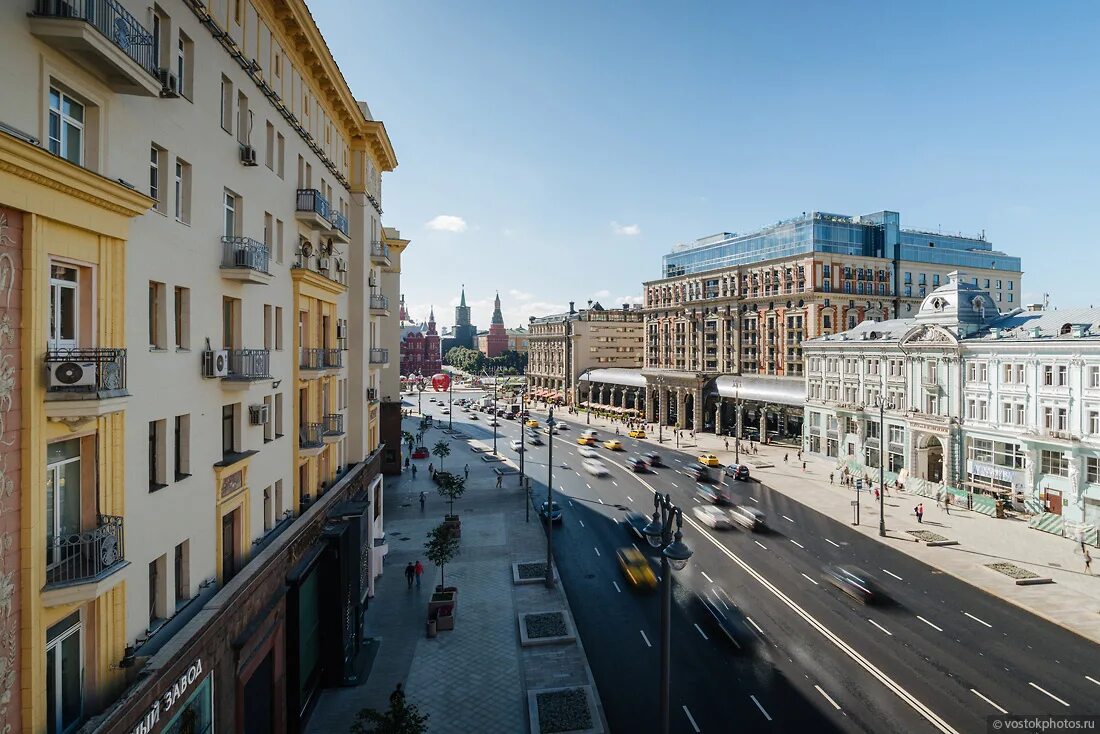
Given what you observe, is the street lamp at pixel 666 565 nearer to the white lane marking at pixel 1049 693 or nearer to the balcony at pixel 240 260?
the balcony at pixel 240 260

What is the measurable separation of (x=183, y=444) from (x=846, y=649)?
24.4 meters

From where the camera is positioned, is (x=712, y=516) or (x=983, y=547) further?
(x=712, y=516)

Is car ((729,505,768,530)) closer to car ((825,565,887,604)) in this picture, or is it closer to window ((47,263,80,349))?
car ((825,565,887,604))

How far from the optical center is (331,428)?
22797 mm

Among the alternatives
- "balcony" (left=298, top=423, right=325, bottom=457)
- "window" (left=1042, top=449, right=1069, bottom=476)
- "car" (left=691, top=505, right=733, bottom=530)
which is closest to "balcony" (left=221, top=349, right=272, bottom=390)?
"balcony" (left=298, top=423, right=325, bottom=457)

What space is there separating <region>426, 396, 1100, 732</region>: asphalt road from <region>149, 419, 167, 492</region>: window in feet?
50.8

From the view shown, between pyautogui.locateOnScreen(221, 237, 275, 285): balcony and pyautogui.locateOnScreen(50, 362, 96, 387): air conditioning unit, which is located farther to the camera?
pyautogui.locateOnScreen(221, 237, 275, 285): balcony

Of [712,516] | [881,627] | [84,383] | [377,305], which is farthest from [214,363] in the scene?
[712,516]

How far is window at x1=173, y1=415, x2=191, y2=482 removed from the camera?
40.5ft

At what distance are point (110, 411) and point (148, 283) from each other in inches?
119

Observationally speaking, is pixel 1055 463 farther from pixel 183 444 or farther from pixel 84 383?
pixel 84 383

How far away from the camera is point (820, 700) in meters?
19.8

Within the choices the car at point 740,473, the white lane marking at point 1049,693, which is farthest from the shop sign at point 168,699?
the car at point 740,473

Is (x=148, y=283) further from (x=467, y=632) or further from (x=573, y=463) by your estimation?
(x=573, y=463)
